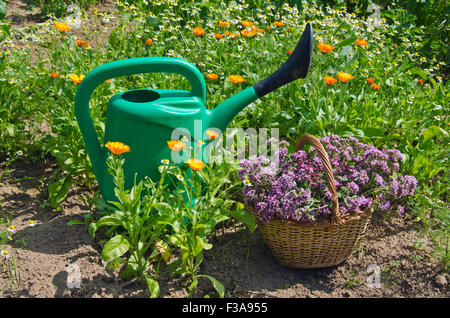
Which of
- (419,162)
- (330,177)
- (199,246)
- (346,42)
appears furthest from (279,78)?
(346,42)

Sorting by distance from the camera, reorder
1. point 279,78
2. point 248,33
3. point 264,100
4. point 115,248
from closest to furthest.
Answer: point 115,248, point 279,78, point 264,100, point 248,33

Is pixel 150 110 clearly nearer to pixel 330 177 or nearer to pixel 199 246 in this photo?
pixel 199 246

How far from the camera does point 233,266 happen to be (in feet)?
6.59

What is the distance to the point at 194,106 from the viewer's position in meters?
1.97

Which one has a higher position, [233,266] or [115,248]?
[115,248]

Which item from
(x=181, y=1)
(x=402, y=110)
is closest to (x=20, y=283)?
(x=402, y=110)

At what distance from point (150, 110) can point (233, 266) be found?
0.74 meters

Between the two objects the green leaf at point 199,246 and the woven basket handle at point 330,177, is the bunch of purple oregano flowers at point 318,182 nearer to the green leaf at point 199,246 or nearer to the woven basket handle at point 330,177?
the woven basket handle at point 330,177

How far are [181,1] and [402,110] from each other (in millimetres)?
2008

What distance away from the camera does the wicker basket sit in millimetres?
1824

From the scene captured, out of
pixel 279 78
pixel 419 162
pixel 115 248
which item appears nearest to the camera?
pixel 115 248

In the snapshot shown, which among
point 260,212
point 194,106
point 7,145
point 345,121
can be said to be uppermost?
point 194,106

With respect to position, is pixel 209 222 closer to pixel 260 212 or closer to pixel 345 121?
pixel 260 212

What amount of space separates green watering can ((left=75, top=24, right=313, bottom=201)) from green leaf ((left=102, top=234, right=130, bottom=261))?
0.96 feet
